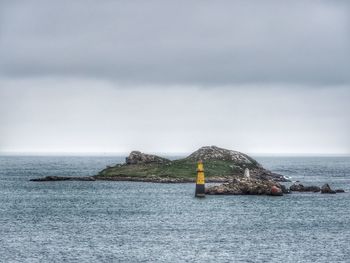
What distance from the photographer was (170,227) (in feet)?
330

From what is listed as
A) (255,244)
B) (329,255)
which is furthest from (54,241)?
(329,255)

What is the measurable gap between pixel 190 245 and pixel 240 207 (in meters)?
45.9

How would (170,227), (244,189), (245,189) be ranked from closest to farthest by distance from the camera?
(170,227)
(245,189)
(244,189)

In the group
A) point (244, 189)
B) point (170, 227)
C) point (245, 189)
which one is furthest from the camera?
point (244, 189)

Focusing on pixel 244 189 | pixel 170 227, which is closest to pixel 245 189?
pixel 244 189

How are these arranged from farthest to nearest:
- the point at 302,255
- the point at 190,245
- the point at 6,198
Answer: the point at 6,198 < the point at 190,245 < the point at 302,255

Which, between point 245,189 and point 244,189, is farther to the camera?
A: point 244,189

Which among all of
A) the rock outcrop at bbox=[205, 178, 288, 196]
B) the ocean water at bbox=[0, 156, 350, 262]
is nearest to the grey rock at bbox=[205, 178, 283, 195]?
the rock outcrop at bbox=[205, 178, 288, 196]

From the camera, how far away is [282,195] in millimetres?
152500

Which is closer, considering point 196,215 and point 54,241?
point 54,241

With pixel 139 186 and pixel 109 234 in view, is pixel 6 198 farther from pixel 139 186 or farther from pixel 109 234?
pixel 109 234

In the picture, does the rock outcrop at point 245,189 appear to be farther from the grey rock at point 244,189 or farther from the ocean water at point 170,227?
the ocean water at point 170,227

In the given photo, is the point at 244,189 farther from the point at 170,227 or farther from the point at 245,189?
the point at 170,227

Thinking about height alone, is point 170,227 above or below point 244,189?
below
